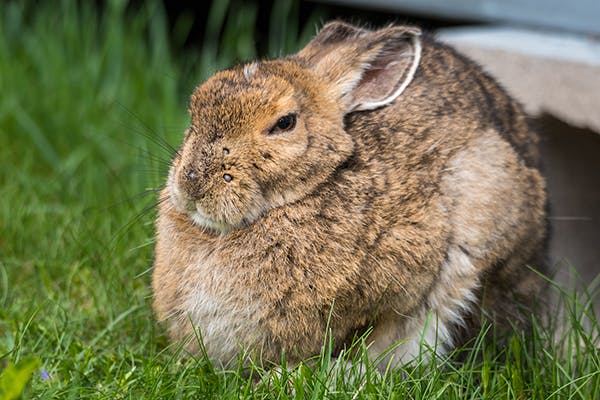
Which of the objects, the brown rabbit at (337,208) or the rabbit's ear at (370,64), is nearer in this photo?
the brown rabbit at (337,208)

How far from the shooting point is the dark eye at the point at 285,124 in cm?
263

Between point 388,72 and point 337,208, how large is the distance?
476mm

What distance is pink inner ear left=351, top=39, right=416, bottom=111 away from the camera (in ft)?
9.47

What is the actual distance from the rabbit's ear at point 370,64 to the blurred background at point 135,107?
49 centimetres

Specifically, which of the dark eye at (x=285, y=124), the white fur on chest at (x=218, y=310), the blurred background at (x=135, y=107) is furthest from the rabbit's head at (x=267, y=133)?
the blurred background at (x=135, y=107)

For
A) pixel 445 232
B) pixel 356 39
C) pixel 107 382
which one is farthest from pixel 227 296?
pixel 356 39

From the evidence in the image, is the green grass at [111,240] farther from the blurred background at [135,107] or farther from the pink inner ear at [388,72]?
the pink inner ear at [388,72]

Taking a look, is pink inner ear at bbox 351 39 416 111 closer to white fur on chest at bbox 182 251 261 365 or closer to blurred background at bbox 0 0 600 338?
blurred background at bbox 0 0 600 338

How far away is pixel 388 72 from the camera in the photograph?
9.53 ft

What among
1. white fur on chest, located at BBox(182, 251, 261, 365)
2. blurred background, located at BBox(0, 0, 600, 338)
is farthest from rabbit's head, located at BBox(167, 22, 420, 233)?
blurred background, located at BBox(0, 0, 600, 338)

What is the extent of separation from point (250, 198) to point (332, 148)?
27 cm

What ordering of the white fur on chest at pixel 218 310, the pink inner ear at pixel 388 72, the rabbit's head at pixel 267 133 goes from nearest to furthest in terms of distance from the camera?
1. the rabbit's head at pixel 267 133
2. the white fur on chest at pixel 218 310
3. the pink inner ear at pixel 388 72

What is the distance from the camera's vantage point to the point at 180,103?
16.6 ft

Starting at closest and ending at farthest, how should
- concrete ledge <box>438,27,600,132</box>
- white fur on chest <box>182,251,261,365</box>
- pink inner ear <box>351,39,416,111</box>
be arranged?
white fur on chest <box>182,251,261,365</box> → pink inner ear <box>351,39,416,111</box> → concrete ledge <box>438,27,600,132</box>
